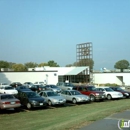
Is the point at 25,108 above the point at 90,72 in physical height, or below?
below

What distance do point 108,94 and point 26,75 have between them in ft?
109

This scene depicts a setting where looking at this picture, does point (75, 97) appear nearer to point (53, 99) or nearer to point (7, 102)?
point (53, 99)

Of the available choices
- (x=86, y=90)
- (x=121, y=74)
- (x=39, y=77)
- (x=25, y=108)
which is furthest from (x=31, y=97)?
(x=121, y=74)

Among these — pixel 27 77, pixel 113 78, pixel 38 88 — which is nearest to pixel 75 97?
pixel 38 88

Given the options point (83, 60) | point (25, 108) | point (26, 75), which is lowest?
point (25, 108)

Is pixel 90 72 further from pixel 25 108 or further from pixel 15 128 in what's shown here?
pixel 15 128

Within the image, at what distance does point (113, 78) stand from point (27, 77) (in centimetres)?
2234

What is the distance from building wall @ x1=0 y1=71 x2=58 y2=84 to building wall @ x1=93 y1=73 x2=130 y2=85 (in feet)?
41.2

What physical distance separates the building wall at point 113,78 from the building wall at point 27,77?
12.6m

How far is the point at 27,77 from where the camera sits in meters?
59.2

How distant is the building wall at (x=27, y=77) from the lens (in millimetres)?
55656

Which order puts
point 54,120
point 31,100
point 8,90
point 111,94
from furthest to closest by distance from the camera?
1. point 8,90
2. point 111,94
3. point 31,100
4. point 54,120

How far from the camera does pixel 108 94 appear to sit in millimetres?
28906

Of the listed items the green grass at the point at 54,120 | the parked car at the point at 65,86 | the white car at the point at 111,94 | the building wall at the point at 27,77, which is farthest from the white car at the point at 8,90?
the building wall at the point at 27,77
